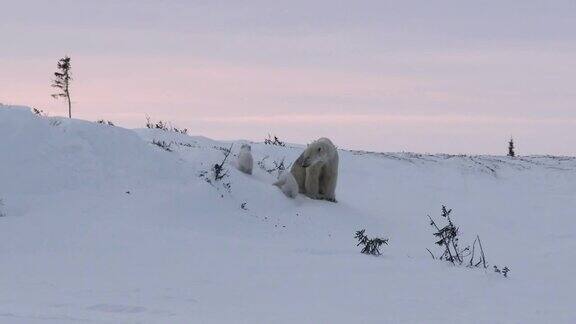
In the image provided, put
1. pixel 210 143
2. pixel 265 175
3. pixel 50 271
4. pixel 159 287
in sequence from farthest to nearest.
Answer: pixel 210 143 < pixel 265 175 < pixel 50 271 < pixel 159 287

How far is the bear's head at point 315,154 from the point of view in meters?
14.1

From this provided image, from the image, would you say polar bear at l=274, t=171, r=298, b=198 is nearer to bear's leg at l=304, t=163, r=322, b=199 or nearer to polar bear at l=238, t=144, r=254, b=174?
bear's leg at l=304, t=163, r=322, b=199

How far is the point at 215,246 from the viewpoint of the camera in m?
8.73

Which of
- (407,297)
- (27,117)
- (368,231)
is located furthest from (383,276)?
(27,117)

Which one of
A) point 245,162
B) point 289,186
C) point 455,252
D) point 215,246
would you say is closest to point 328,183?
point 289,186

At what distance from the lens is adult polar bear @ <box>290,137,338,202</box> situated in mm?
13969

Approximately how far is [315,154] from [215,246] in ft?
19.2

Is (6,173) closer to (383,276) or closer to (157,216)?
(157,216)

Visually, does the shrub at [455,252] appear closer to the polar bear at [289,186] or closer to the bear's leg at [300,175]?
the polar bear at [289,186]

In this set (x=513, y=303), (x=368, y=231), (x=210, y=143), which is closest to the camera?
(x=513, y=303)

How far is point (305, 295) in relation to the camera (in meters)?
6.21

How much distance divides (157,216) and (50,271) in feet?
10.8

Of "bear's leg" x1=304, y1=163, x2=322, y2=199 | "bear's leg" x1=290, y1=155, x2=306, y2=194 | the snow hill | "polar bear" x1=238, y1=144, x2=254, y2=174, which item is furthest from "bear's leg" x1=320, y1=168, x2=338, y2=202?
"polar bear" x1=238, y1=144, x2=254, y2=174

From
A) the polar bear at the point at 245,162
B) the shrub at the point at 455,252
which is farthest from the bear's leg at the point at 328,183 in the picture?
the shrub at the point at 455,252
